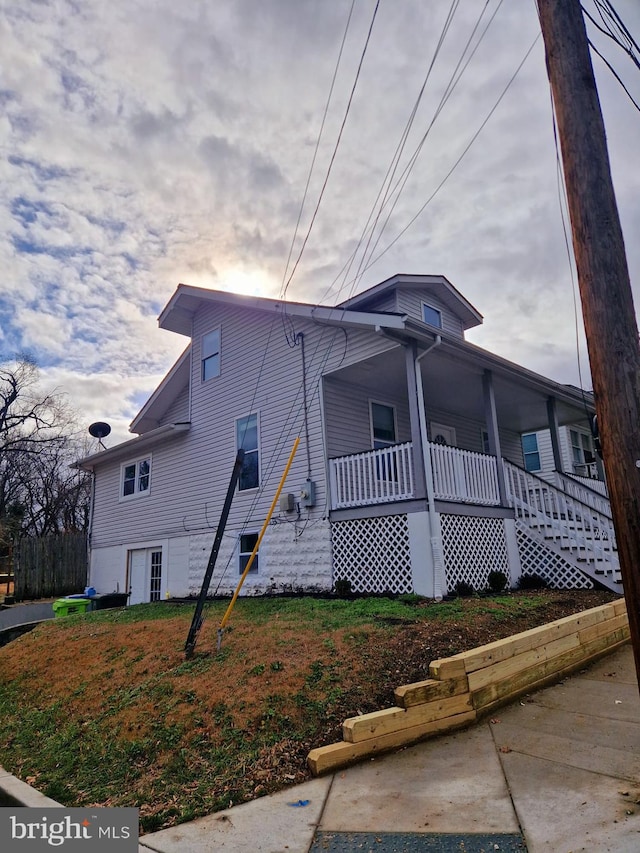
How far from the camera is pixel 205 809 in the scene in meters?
3.78

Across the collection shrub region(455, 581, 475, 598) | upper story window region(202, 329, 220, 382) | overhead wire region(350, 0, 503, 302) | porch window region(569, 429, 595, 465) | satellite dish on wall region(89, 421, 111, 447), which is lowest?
shrub region(455, 581, 475, 598)

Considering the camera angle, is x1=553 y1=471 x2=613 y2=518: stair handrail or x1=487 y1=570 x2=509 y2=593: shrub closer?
x1=487 y1=570 x2=509 y2=593: shrub

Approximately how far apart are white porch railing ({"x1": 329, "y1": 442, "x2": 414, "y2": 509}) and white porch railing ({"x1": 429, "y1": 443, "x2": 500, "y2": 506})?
0.51m

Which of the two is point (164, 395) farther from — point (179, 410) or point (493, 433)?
point (493, 433)

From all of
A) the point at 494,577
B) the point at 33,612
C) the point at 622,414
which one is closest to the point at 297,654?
the point at 622,414

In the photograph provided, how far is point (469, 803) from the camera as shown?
139 inches

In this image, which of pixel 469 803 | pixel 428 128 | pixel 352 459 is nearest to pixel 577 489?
pixel 352 459

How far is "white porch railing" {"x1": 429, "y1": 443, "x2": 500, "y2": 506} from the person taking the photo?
9.96 meters

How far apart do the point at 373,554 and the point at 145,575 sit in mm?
8452

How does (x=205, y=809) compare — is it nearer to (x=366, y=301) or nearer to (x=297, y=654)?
(x=297, y=654)

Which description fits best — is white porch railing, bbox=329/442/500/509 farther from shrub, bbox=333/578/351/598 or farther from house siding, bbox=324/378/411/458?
shrub, bbox=333/578/351/598

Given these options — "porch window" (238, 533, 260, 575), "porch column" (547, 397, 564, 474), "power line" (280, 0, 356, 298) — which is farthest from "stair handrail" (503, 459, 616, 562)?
"power line" (280, 0, 356, 298)

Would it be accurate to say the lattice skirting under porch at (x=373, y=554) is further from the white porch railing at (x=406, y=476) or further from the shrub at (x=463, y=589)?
the shrub at (x=463, y=589)

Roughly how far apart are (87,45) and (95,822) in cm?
983
